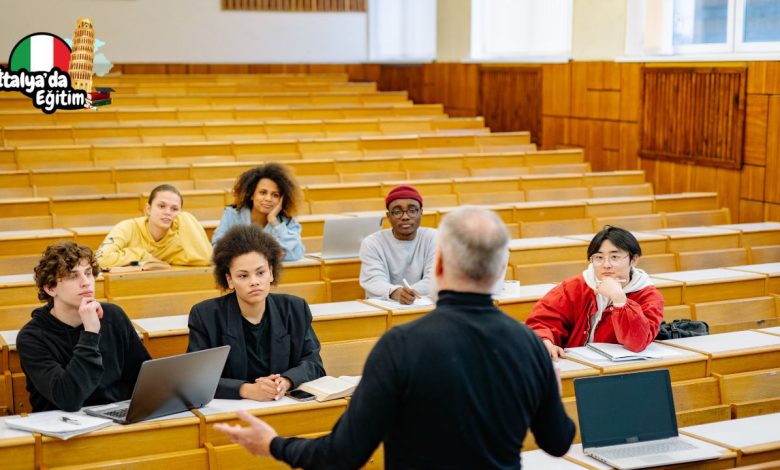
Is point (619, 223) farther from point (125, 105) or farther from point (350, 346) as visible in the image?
point (125, 105)

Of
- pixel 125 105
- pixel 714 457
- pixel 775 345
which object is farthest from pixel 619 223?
pixel 125 105

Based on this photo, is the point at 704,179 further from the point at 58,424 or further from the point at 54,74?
the point at 58,424

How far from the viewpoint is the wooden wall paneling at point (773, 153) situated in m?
5.66

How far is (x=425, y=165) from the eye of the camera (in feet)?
21.1

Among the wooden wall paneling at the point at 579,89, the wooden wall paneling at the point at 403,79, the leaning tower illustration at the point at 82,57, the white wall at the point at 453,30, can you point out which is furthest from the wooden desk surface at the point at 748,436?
the wooden wall paneling at the point at 403,79

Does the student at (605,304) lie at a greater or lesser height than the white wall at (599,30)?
lesser

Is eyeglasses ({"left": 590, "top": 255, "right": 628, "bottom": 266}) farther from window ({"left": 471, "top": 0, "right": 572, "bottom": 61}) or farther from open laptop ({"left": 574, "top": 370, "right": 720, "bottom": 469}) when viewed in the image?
window ({"left": 471, "top": 0, "right": 572, "bottom": 61})

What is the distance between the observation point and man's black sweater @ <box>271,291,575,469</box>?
1.47 m

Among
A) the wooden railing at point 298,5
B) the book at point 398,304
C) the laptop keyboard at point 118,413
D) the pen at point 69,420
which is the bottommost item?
the laptop keyboard at point 118,413

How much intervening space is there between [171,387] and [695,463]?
49.5 inches

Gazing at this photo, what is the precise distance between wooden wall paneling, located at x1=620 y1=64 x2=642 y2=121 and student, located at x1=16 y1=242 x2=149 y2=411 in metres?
5.04

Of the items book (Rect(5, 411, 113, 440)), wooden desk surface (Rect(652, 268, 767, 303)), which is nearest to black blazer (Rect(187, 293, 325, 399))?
book (Rect(5, 411, 113, 440))

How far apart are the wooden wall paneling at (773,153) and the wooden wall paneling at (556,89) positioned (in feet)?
7.17

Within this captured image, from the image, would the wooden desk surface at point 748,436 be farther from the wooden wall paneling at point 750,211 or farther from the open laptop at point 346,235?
the wooden wall paneling at point 750,211
